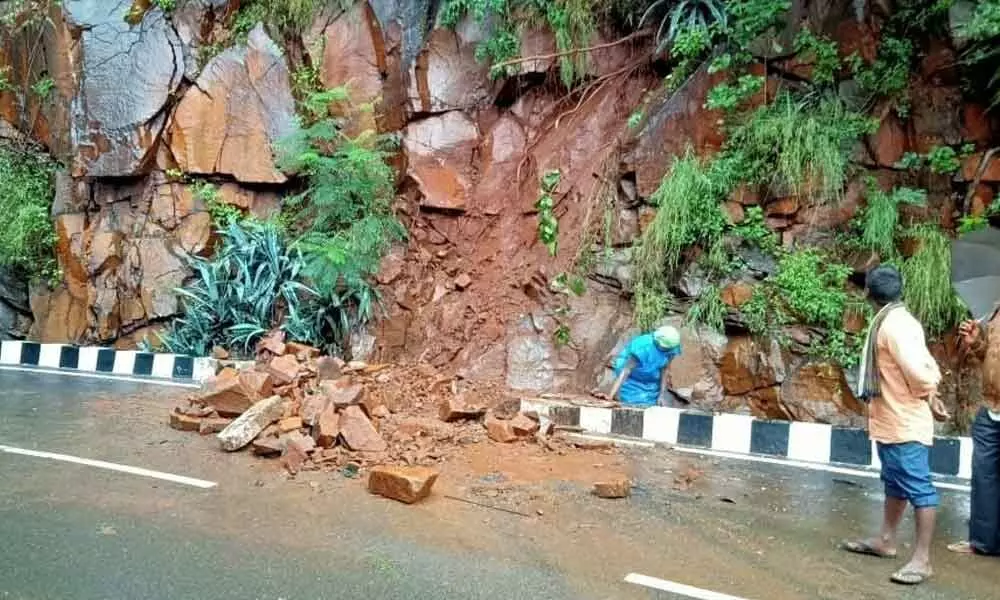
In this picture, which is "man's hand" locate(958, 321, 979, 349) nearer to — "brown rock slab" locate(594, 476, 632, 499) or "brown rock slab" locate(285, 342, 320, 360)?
"brown rock slab" locate(594, 476, 632, 499)

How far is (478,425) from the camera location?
6.15 meters

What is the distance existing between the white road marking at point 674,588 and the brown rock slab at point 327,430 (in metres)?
2.66

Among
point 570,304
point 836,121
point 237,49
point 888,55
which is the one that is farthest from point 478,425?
point 237,49

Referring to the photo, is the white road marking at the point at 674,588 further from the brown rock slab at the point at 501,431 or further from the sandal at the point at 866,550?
the brown rock slab at the point at 501,431

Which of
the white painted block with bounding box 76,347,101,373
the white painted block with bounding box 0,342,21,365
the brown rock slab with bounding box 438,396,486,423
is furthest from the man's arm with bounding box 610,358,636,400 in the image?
the white painted block with bounding box 0,342,21,365

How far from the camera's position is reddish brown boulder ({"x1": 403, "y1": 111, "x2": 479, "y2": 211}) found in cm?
934

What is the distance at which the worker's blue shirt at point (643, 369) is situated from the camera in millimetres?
6680

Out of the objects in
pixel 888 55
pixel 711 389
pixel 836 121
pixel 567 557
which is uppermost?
pixel 888 55

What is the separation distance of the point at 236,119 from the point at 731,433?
8165mm

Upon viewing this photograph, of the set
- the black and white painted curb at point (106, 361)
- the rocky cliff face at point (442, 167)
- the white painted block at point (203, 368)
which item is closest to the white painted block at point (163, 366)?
the black and white painted curb at point (106, 361)

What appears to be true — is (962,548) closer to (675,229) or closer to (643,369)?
(643,369)

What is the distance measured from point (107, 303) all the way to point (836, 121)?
9.74m

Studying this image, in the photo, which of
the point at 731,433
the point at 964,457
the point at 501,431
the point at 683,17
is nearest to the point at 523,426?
the point at 501,431

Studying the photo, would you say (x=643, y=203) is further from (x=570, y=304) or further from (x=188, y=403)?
(x=188, y=403)
